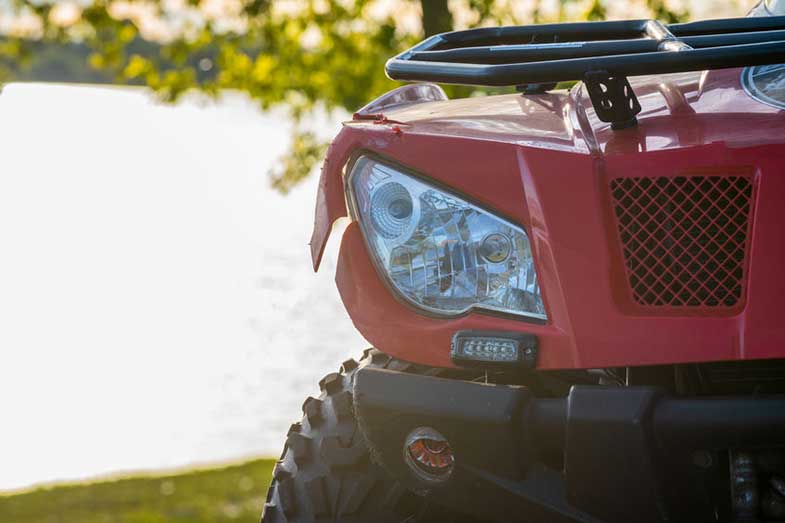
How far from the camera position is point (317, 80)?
1262cm

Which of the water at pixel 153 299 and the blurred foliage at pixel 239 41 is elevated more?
the blurred foliage at pixel 239 41

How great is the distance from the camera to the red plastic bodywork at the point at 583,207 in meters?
2.74

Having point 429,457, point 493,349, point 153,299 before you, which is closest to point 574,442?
point 493,349

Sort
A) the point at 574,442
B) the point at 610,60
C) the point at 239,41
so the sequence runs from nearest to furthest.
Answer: the point at 574,442 → the point at 610,60 → the point at 239,41

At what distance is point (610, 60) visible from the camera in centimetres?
286

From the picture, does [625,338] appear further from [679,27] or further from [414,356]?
[679,27]

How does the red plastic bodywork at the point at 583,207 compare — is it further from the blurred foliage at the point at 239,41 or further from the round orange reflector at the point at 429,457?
the blurred foliage at the point at 239,41

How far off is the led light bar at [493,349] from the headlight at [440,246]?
7 centimetres

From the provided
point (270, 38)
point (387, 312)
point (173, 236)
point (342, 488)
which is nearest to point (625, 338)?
point (387, 312)

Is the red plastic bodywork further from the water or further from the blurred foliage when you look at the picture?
the blurred foliage

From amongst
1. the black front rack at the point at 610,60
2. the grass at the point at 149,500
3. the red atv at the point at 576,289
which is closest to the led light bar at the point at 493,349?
the red atv at the point at 576,289

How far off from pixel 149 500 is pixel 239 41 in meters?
4.20

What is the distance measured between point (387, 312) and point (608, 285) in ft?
1.62

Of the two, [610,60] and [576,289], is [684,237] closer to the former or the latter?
[576,289]
